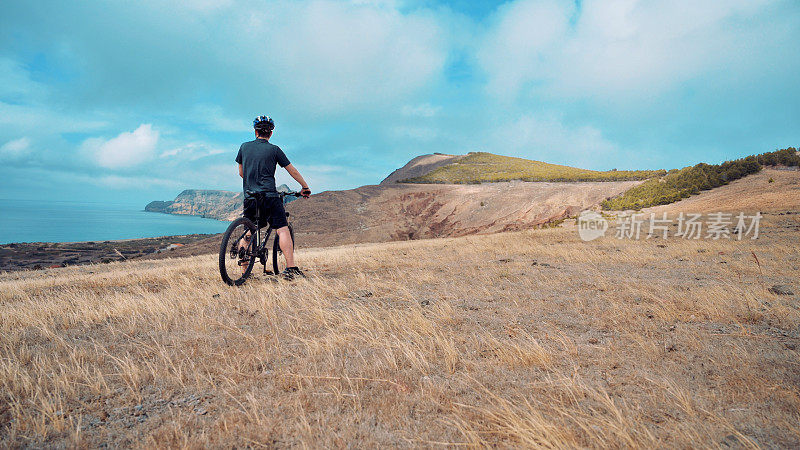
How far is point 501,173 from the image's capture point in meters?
51.7

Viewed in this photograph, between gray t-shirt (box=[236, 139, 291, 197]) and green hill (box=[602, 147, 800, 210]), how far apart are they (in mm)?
26484

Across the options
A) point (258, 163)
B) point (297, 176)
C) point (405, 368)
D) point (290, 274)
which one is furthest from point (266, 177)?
point (405, 368)

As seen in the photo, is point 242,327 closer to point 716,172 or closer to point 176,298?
point 176,298

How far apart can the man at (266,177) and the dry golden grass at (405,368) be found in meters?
1.20

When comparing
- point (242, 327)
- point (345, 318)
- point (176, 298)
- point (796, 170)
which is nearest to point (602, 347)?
point (345, 318)

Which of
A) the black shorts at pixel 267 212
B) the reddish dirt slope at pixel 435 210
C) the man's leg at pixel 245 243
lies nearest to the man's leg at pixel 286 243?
the black shorts at pixel 267 212

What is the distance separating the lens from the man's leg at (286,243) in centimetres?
606

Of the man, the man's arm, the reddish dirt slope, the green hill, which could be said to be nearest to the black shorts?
the man

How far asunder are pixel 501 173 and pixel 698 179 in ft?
91.4

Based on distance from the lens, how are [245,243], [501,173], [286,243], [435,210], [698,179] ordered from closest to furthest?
[245,243] → [286,243] → [698,179] → [435,210] → [501,173]

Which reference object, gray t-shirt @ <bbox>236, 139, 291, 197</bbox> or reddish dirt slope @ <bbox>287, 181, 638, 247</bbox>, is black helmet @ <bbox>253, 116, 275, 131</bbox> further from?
reddish dirt slope @ <bbox>287, 181, 638, 247</bbox>

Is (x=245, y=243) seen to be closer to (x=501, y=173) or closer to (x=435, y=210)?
(x=435, y=210)

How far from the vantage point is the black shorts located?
586 cm

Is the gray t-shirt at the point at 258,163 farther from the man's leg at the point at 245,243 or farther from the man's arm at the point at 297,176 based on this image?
the man's leg at the point at 245,243
